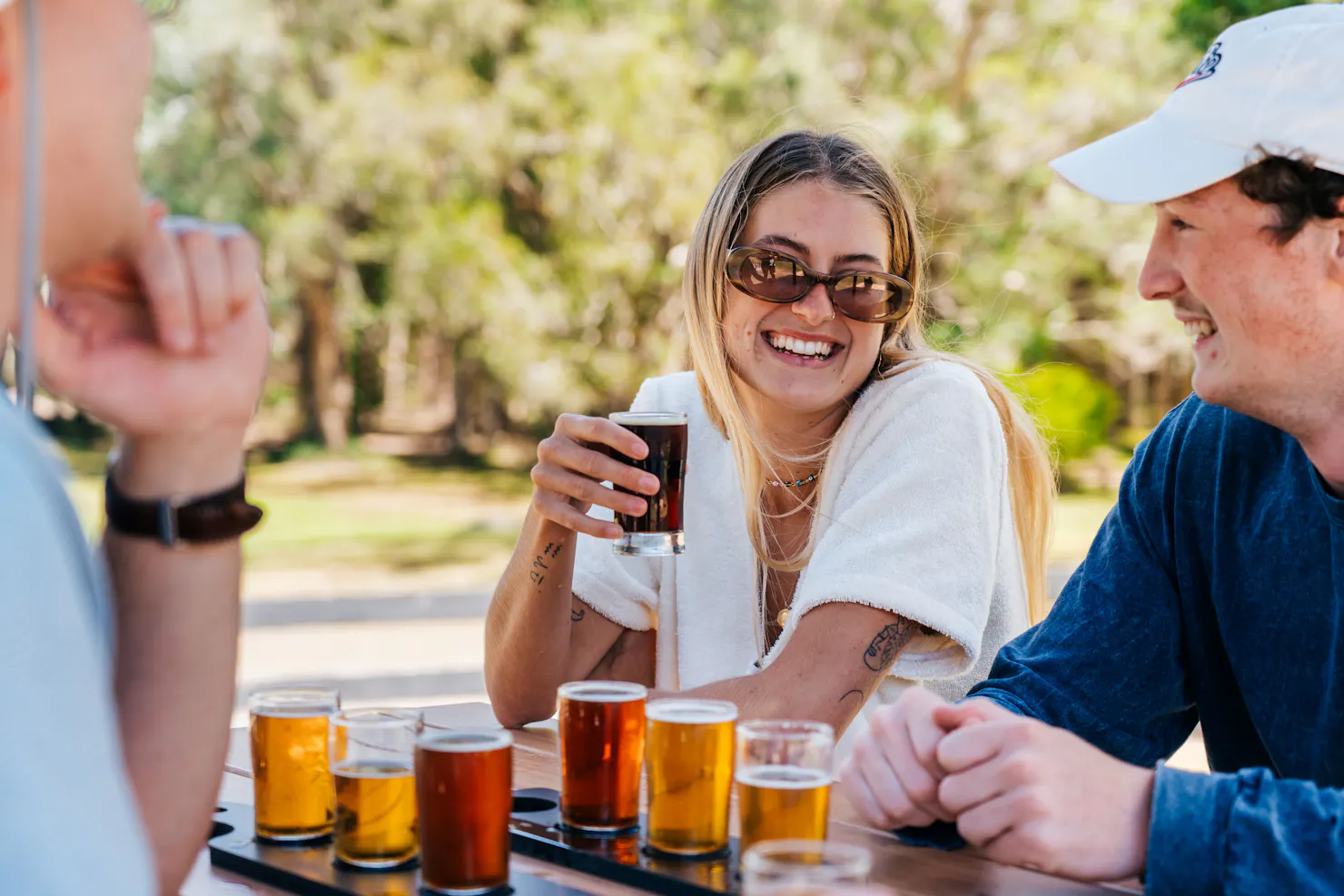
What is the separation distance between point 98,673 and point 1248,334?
5.34 ft

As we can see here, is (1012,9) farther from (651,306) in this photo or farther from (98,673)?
(98,673)

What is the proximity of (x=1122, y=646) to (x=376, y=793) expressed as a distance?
1.23m

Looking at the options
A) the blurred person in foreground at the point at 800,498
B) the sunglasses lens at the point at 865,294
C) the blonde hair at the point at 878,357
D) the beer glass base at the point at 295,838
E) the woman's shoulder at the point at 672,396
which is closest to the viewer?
the beer glass base at the point at 295,838

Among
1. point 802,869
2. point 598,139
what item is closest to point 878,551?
point 802,869

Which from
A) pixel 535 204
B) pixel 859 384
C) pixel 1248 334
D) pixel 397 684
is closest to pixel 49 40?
pixel 1248 334

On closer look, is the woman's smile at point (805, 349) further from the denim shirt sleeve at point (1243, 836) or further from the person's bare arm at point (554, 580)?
the denim shirt sleeve at point (1243, 836)

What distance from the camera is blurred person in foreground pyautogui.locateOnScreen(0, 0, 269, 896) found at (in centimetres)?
108

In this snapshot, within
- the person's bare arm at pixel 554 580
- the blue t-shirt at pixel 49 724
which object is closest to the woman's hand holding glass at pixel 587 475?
the person's bare arm at pixel 554 580

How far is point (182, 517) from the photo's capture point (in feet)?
→ 4.24

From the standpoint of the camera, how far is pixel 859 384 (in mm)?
3016

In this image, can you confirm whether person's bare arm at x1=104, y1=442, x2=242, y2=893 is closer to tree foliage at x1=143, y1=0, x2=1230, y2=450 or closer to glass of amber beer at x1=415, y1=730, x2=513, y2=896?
glass of amber beer at x1=415, y1=730, x2=513, y2=896

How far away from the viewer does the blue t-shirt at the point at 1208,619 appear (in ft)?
6.72

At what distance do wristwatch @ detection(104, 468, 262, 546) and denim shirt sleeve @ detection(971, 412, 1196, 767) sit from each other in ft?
4.24

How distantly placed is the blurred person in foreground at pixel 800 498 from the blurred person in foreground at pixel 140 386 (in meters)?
1.22
